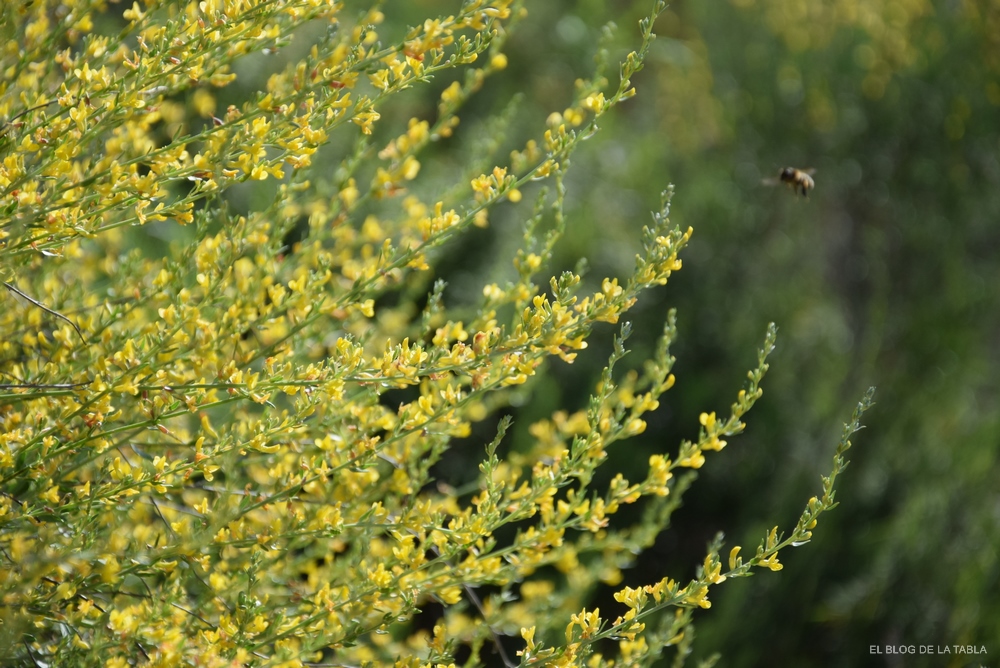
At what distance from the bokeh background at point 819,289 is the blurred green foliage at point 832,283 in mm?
13

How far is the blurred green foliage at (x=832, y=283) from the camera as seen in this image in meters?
3.39

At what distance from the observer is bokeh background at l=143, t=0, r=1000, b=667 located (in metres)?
3.36

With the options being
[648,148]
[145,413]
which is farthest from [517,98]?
[648,148]

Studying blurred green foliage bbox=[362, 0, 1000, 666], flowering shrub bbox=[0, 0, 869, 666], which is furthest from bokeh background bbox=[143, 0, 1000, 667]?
flowering shrub bbox=[0, 0, 869, 666]

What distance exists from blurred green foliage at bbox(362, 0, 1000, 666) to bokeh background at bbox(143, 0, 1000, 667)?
13 mm

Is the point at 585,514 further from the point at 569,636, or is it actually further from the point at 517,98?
the point at 517,98

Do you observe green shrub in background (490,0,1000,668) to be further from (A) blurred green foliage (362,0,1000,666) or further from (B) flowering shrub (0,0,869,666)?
(B) flowering shrub (0,0,869,666)

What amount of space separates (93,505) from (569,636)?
0.80 m

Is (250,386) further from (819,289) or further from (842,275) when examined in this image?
(842,275)

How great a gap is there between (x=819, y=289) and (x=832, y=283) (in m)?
0.48

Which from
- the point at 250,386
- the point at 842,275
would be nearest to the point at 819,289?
the point at 842,275

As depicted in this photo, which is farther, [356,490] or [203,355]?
[356,490]

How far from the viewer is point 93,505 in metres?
1.48

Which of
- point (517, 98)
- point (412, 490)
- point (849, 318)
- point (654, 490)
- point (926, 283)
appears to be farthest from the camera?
point (849, 318)
